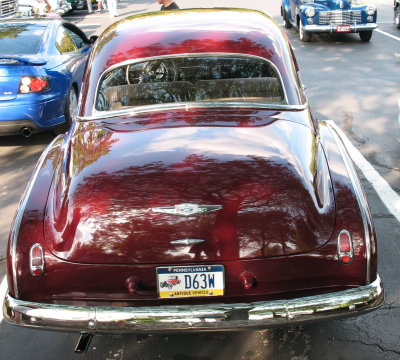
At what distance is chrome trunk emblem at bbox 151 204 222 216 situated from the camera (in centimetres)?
305

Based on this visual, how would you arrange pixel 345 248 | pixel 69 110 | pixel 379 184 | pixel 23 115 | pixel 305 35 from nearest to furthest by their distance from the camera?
1. pixel 345 248
2. pixel 379 184
3. pixel 23 115
4. pixel 69 110
5. pixel 305 35

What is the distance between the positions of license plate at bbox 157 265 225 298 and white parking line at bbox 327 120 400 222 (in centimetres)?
232

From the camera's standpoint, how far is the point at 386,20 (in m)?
18.6

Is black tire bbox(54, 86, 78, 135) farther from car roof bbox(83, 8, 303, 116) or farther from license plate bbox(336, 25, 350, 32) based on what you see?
license plate bbox(336, 25, 350, 32)

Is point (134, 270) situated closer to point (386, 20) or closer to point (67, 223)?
point (67, 223)

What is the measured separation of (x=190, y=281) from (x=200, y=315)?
19cm

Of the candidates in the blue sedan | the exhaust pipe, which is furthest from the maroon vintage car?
the exhaust pipe

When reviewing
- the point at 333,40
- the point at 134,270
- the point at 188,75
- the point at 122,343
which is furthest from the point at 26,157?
the point at 333,40

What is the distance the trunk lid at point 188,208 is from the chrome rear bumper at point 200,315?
25 centimetres

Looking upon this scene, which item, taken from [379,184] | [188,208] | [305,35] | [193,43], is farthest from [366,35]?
[188,208]

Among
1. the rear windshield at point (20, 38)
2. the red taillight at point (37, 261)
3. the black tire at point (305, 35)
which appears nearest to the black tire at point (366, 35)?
the black tire at point (305, 35)

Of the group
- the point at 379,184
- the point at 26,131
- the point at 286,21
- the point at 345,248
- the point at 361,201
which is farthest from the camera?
the point at 286,21

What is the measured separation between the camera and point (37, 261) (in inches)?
124

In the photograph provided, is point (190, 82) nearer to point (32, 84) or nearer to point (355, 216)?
point (355, 216)
